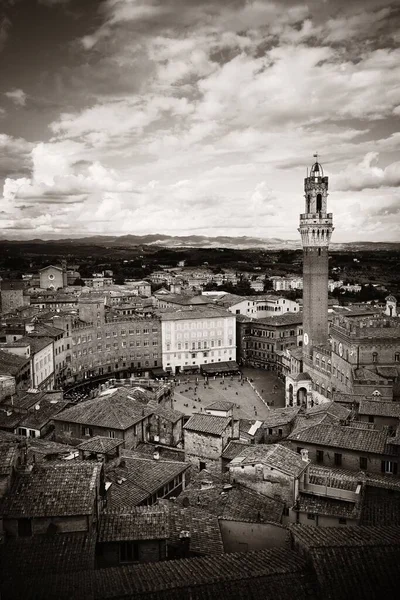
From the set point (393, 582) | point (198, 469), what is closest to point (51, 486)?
point (393, 582)

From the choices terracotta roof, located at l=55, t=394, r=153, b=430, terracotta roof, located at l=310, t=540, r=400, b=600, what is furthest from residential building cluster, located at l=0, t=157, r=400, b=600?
terracotta roof, located at l=55, t=394, r=153, b=430

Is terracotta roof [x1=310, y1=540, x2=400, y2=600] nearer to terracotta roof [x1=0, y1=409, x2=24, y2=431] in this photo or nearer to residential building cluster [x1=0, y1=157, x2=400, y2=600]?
residential building cluster [x1=0, y1=157, x2=400, y2=600]

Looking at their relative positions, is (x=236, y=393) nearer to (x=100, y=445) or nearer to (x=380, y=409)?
(x=380, y=409)

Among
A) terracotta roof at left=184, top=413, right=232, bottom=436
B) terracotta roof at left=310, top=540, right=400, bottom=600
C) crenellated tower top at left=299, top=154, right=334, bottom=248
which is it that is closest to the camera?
terracotta roof at left=310, top=540, right=400, bottom=600

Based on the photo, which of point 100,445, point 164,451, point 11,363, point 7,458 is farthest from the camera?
point 11,363

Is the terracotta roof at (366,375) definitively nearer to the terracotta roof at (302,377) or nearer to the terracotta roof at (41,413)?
the terracotta roof at (302,377)

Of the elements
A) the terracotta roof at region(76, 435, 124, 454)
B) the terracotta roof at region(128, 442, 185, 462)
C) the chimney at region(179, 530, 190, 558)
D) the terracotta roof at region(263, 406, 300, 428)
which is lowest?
the terracotta roof at region(128, 442, 185, 462)

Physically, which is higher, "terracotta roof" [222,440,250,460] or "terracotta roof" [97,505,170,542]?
"terracotta roof" [97,505,170,542]

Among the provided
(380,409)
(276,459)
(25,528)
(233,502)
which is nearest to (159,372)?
(380,409)
